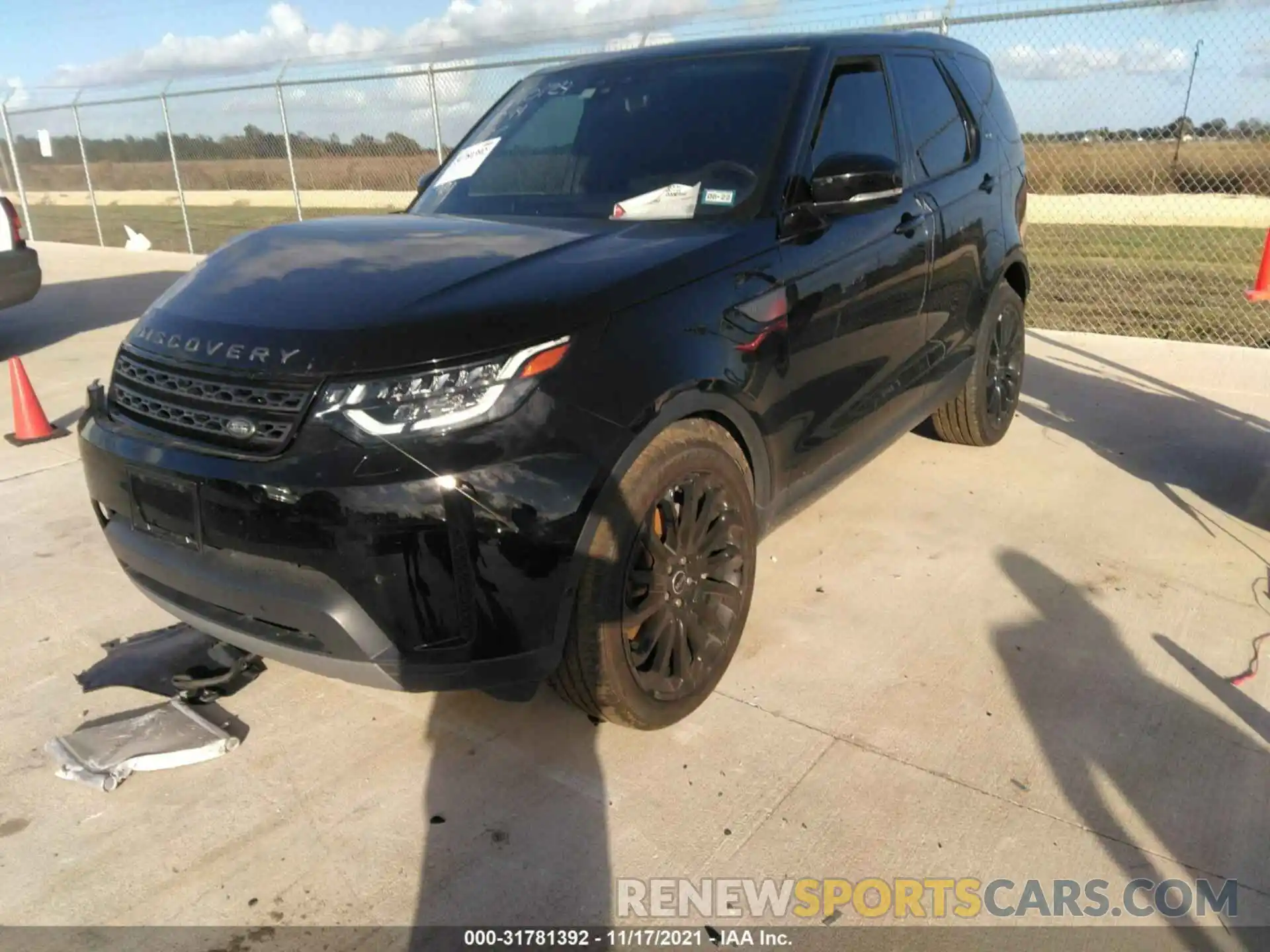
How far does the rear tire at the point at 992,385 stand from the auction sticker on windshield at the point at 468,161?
8.34 feet

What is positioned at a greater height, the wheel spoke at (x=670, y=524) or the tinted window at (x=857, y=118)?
the tinted window at (x=857, y=118)

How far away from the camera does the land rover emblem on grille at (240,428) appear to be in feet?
7.92

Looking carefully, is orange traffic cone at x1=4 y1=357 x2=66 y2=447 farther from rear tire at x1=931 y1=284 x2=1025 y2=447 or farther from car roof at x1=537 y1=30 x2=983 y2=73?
rear tire at x1=931 y1=284 x2=1025 y2=447

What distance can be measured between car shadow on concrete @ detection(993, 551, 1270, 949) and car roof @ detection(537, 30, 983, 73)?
230 centimetres

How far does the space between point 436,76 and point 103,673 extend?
965cm

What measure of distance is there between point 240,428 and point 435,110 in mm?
10170

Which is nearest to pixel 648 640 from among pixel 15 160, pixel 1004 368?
pixel 1004 368

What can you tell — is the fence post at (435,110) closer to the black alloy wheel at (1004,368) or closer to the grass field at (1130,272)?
the grass field at (1130,272)

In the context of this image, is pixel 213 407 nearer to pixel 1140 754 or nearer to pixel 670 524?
pixel 670 524

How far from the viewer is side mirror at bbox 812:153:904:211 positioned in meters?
3.21

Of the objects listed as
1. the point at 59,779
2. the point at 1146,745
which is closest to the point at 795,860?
the point at 1146,745

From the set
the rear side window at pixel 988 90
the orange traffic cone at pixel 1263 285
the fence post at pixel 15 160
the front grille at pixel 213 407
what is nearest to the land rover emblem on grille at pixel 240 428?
the front grille at pixel 213 407

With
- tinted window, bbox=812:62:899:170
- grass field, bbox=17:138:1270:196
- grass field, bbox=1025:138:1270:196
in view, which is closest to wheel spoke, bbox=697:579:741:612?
tinted window, bbox=812:62:899:170

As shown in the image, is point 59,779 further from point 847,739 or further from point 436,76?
point 436,76
